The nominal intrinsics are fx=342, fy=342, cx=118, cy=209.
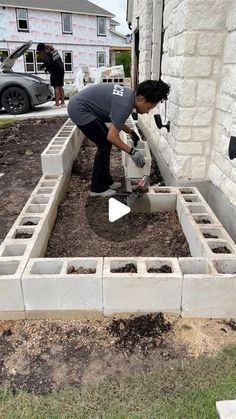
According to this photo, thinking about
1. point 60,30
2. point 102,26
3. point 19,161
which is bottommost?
point 19,161

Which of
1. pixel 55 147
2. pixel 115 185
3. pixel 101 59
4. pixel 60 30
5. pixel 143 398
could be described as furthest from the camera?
pixel 101 59

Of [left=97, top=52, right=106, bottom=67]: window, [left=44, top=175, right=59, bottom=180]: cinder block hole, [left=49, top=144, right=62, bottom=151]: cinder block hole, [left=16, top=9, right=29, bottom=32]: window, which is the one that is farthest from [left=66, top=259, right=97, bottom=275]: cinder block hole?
Result: [left=97, top=52, right=106, bottom=67]: window

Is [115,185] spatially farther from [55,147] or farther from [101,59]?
[101,59]

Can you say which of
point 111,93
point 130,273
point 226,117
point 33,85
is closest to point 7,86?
point 33,85

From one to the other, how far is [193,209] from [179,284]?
1.13m

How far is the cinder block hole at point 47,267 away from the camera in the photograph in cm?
226

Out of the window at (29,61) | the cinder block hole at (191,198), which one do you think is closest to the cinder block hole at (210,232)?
the cinder block hole at (191,198)

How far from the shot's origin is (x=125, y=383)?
175cm

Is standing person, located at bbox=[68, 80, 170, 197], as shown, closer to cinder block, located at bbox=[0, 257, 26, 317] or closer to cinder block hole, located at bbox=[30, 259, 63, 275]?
cinder block hole, located at bbox=[30, 259, 63, 275]

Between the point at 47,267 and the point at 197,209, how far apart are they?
1.50 metres

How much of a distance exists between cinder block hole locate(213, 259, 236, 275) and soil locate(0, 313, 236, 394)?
1.04ft

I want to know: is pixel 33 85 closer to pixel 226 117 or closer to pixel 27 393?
pixel 226 117

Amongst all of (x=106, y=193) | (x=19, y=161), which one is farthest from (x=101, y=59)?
(x=106, y=193)

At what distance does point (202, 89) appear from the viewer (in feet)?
10.8
